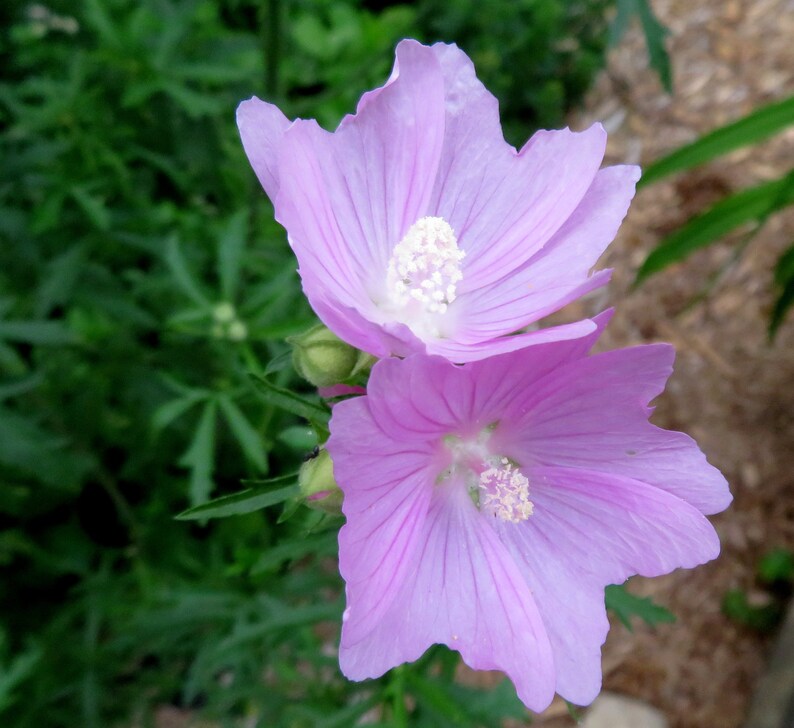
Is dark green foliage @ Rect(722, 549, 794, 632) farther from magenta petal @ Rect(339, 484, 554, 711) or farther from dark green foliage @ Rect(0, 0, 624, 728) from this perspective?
magenta petal @ Rect(339, 484, 554, 711)

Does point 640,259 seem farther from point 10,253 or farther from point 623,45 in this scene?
point 10,253

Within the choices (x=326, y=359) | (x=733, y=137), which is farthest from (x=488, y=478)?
(x=733, y=137)

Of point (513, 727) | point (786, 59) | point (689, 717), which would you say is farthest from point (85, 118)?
point (786, 59)

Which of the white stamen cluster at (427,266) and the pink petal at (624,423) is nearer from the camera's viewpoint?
the pink petal at (624,423)

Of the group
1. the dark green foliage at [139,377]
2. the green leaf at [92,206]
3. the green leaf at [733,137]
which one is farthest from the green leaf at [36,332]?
the green leaf at [733,137]

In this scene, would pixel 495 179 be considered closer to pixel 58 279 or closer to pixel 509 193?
pixel 509 193

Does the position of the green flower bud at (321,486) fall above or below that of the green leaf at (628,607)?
above

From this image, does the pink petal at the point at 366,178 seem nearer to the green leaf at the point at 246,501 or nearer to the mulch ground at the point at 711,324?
the green leaf at the point at 246,501

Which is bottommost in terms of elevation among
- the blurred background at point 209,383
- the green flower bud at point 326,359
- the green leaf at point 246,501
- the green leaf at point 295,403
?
the blurred background at point 209,383
